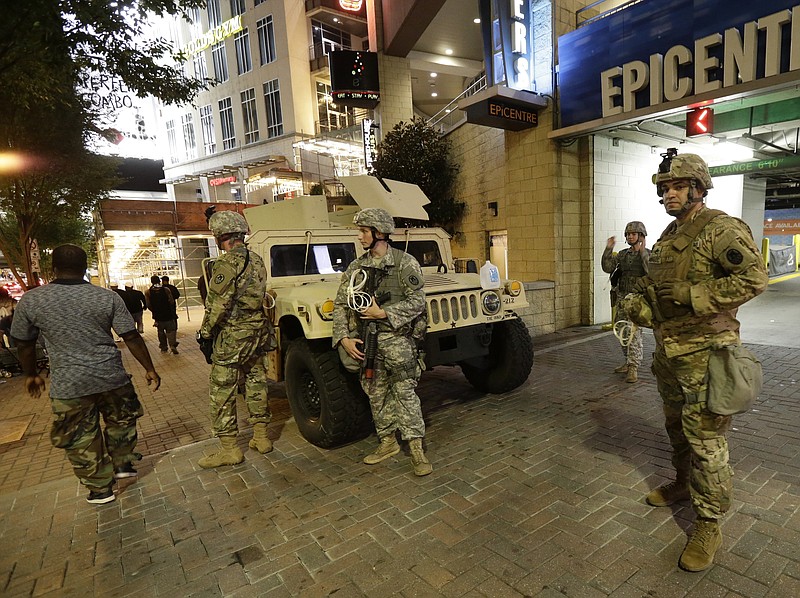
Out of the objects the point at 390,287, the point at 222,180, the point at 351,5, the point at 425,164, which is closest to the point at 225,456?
the point at 390,287

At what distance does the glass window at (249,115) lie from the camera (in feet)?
88.0

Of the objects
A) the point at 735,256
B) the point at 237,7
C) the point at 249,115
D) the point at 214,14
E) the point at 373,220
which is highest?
the point at 214,14

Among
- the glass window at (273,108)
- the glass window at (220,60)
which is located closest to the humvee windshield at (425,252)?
the glass window at (273,108)

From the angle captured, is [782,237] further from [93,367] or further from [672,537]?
[93,367]

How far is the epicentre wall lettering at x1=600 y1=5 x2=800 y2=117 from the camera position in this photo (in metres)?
4.98

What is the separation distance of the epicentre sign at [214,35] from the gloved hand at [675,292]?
3163cm

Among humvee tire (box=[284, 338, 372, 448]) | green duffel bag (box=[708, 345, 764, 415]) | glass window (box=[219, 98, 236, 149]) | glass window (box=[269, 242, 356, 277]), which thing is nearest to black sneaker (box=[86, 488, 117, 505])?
humvee tire (box=[284, 338, 372, 448])

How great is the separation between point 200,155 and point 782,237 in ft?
112

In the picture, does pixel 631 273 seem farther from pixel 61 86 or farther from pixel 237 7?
pixel 237 7

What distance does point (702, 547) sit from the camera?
2.03 m

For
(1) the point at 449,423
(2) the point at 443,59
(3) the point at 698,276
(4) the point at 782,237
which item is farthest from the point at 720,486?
(4) the point at 782,237

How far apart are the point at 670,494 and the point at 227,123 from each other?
3173 centimetres

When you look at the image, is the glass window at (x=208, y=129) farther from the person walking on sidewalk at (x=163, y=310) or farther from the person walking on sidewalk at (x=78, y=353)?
the person walking on sidewalk at (x=78, y=353)

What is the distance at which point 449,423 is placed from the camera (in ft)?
13.0
